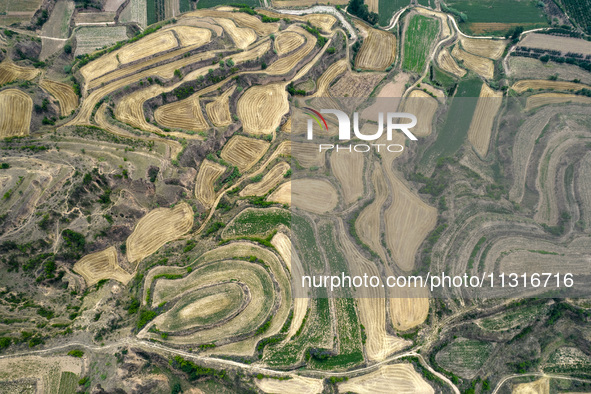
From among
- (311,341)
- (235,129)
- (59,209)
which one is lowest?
(311,341)

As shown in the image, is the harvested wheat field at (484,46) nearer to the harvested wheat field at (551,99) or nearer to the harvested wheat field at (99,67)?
the harvested wheat field at (551,99)

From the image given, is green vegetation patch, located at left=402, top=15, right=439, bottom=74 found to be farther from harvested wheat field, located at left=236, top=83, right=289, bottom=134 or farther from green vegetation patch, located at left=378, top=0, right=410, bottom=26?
harvested wheat field, located at left=236, top=83, right=289, bottom=134

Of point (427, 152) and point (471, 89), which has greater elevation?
point (471, 89)

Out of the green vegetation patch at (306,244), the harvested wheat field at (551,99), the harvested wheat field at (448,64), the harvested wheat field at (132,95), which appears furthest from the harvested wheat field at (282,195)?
the harvested wheat field at (551,99)

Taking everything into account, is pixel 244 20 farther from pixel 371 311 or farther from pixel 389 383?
pixel 389 383

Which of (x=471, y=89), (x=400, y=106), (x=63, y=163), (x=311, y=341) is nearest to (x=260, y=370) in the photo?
(x=311, y=341)

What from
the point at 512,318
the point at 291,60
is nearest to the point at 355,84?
the point at 291,60

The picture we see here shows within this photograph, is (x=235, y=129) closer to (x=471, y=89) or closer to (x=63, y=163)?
(x=63, y=163)
